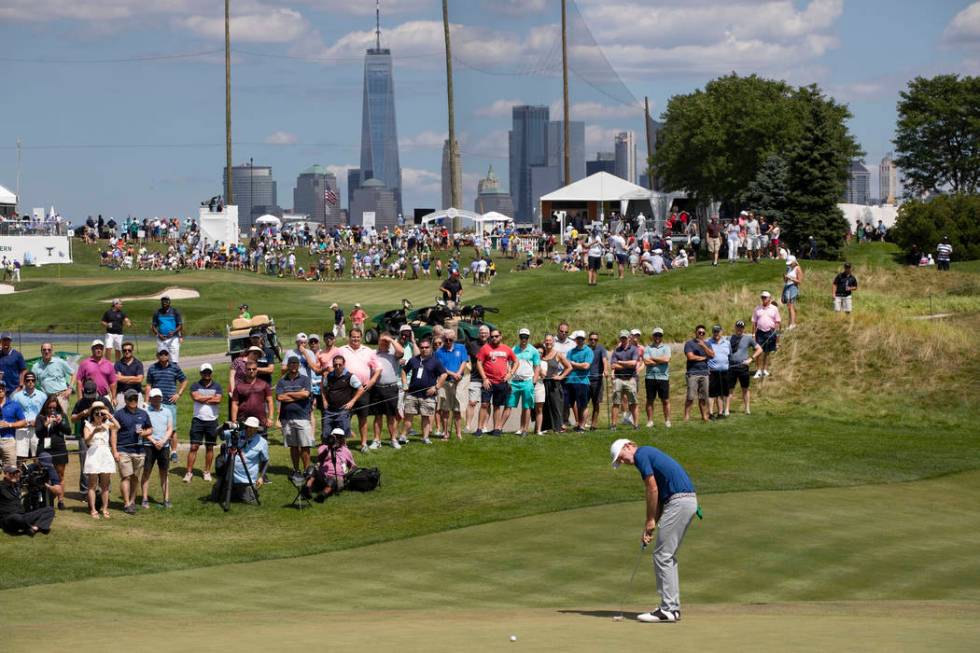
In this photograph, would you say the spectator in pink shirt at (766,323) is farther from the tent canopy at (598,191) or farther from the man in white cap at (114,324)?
the tent canopy at (598,191)

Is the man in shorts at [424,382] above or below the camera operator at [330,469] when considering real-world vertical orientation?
above

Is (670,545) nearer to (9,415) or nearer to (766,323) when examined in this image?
(9,415)

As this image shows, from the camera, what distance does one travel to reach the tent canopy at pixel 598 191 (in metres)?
78.0

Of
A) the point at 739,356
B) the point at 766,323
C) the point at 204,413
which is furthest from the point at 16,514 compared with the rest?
the point at 766,323

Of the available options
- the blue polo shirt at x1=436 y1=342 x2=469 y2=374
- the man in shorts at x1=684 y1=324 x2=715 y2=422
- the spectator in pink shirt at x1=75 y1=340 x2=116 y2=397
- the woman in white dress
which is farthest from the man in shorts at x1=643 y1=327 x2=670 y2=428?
the woman in white dress

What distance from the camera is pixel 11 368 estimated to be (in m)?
23.9

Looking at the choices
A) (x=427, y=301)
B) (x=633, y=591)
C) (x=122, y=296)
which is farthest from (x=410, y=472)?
(x=122, y=296)

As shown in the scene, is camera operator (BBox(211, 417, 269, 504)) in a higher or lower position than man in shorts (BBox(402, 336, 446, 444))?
lower

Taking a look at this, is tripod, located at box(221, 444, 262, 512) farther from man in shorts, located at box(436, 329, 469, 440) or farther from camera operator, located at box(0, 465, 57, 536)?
man in shorts, located at box(436, 329, 469, 440)

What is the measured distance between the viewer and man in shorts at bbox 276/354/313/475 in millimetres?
22672

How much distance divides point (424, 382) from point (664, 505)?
11.6m

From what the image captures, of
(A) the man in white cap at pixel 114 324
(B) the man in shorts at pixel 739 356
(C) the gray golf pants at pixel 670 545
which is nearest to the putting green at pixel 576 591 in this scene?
(C) the gray golf pants at pixel 670 545

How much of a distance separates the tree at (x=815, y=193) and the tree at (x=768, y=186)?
16.5 feet

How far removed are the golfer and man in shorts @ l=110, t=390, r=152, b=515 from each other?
9.12m
